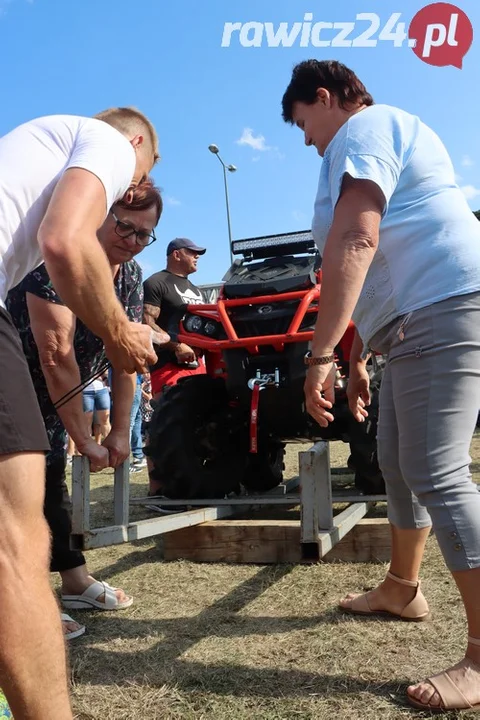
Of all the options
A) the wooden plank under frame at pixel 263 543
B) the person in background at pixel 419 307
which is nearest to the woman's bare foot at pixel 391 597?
the person in background at pixel 419 307

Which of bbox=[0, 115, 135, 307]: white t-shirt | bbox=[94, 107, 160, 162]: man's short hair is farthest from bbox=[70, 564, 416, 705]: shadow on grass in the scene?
bbox=[94, 107, 160, 162]: man's short hair

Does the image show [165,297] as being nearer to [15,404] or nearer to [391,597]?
[391,597]

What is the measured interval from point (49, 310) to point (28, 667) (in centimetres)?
150

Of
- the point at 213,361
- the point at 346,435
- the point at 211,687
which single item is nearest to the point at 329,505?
the point at 211,687

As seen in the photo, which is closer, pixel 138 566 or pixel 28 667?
pixel 28 667

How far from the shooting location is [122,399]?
288 centimetres

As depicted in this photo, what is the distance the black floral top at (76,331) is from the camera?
8.27ft

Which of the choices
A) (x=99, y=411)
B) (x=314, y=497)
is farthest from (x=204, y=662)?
(x=99, y=411)

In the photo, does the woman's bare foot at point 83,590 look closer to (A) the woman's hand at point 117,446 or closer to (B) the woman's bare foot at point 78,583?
(B) the woman's bare foot at point 78,583

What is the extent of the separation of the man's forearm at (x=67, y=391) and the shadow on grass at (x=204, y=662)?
0.74 m

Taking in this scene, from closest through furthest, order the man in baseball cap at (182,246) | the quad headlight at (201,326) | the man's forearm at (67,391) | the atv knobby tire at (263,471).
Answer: the man's forearm at (67,391) → the quad headlight at (201,326) → the atv knobby tire at (263,471) → the man in baseball cap at (182,246)

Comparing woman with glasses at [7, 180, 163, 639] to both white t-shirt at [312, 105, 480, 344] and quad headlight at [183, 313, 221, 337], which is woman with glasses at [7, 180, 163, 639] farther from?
quad headlight at [183, 313, 221, 337]

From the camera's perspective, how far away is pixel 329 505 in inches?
109

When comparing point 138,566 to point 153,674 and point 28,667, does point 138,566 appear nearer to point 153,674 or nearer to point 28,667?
point 153,674
